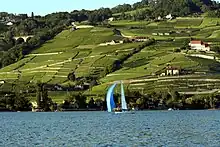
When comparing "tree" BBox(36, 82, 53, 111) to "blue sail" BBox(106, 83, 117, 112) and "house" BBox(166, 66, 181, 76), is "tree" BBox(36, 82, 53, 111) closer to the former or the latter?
"blue sail" BBox(106, 83, 117, 112)

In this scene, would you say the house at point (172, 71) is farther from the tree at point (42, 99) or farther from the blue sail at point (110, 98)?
the tree at point (42, 99)

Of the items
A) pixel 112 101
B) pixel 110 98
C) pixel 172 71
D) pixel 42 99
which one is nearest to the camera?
pixel 110 98

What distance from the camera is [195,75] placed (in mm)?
174125

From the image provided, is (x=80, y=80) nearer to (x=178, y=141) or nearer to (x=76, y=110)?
(x=76, y=110)

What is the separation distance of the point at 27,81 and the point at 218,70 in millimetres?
59467

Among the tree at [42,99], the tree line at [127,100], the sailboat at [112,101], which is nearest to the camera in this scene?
the sailboat at [112,101]

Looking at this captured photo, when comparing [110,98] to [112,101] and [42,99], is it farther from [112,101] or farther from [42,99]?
[42,99]

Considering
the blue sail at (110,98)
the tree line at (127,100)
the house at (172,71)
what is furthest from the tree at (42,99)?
the house at (172,71)

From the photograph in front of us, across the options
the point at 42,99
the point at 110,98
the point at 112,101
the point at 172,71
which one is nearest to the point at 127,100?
the point at 112,101

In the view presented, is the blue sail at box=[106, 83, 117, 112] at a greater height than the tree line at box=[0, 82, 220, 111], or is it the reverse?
the blue sail at box=[106, 83, 117, 112]

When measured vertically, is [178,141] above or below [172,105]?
above

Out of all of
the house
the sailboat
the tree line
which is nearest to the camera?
the sailboat

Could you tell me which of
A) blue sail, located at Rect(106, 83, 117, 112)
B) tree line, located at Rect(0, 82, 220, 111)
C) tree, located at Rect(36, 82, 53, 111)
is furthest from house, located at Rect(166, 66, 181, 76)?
tree, located at Rect(36, 82, 53, 111)

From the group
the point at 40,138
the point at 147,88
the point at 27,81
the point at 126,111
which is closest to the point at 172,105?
the point at 147,88
